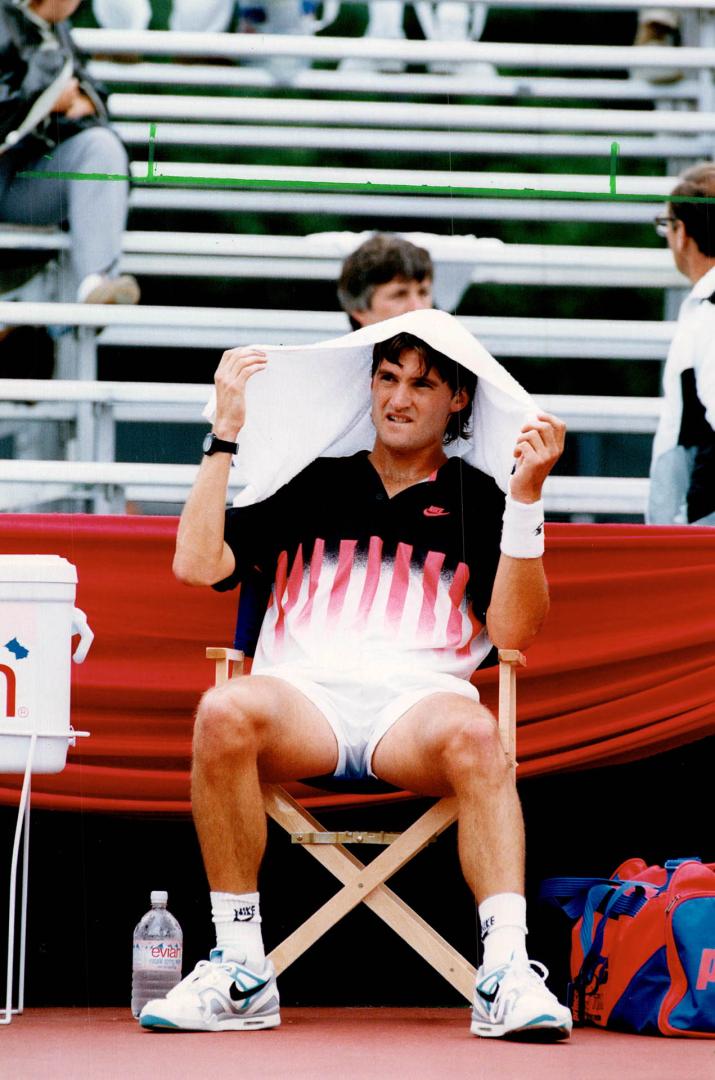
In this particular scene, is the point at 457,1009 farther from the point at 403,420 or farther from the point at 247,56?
the point at 247,56

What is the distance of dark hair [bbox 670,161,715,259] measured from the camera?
4.18m

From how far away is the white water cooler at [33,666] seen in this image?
291cm

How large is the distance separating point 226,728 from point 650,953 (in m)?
0.84

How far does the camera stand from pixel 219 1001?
280cm

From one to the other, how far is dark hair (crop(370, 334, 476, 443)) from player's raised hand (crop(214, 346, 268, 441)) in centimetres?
29

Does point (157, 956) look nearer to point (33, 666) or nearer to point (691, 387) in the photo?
point (33, 666)

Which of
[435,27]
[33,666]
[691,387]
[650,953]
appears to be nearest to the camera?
[33,666]

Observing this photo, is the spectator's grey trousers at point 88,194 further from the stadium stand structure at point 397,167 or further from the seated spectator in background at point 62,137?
the stadium stand structure at point 397,167

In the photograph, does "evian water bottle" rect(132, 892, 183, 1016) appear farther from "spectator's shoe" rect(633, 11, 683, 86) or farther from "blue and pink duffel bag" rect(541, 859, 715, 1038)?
"spectator's shoe" rect(633, 11, 683, 86)

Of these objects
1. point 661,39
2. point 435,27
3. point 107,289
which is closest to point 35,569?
point 107,289

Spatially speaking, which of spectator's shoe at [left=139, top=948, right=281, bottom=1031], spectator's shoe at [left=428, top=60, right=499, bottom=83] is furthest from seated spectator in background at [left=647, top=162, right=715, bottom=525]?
spectator's shoe at [left=428, top=60, right=499, bottom=83]

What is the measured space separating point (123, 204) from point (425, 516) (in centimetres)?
239

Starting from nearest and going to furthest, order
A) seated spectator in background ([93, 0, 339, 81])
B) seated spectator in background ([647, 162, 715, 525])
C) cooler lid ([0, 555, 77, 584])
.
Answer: cooler lid ([0, 555, 77, 584])
seated spectator in background ([647, 162, 715, 525])
seated spectator in background ([93, 0, 339, 81])

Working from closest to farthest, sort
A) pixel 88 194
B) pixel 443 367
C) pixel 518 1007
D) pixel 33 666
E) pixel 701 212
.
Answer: pixel 518 1007 < pixel 33 666 < pixel 443 367 < pixel 701 212 < pixel 88 194
